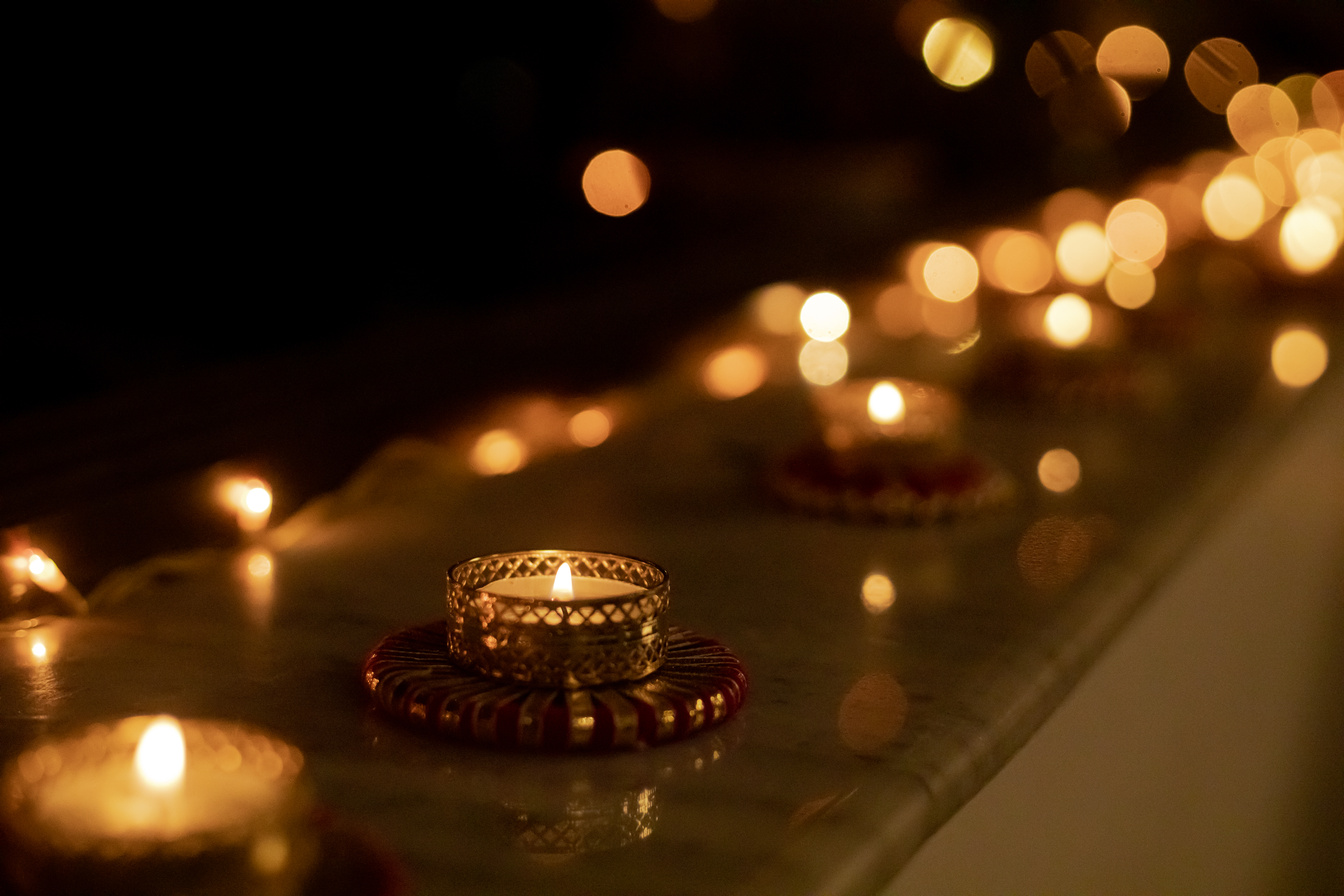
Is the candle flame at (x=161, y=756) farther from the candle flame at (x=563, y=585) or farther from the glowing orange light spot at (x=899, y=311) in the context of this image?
the glowing orange light spot at (x=899, y=311)

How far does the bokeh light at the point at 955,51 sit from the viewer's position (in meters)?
3.35

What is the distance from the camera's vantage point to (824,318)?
2295 millimetres

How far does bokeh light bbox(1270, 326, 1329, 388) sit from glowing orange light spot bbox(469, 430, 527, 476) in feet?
3.55

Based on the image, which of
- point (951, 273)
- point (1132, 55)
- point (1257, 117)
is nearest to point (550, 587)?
point (951, 273)

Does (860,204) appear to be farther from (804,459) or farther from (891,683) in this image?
(891,683)

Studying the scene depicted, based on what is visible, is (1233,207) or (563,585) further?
(1233,207)

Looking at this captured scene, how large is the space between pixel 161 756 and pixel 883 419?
889 millimetres

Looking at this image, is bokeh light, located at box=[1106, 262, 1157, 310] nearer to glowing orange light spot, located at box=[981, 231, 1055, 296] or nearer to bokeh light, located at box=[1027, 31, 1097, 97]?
glowing orange light spot, located at box=[981, 231, 1055, 296]

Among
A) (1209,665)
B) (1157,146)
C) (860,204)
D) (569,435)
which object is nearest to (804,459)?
(569,435)

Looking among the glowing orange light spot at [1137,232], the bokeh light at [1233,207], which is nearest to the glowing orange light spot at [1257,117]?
the bokeh light at [1233,207]

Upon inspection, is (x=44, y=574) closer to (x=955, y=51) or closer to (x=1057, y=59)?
(x=955, y=51)

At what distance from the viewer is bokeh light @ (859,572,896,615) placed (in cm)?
104

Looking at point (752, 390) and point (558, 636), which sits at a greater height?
point (752, 390)

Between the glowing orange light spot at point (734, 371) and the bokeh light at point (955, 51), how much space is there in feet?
4.82
